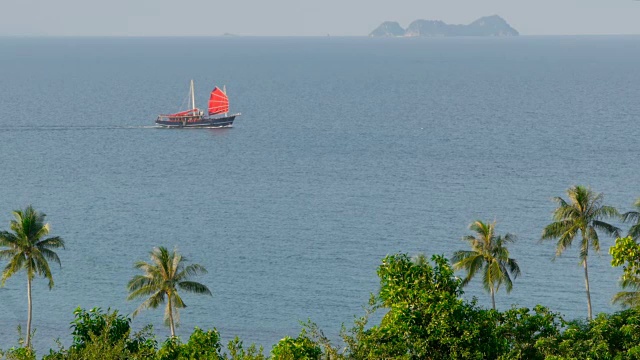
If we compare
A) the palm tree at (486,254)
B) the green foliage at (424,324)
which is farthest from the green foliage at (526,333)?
the palm tree at (486,254)

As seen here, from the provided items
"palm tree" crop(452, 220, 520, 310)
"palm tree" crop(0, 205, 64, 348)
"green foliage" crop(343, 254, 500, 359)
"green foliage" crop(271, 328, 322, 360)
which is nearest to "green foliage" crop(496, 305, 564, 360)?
"green foliage" crop(343, 254, 500, 359)

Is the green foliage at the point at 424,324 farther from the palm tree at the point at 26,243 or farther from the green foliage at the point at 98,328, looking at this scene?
the palm tree at the point at 26,243

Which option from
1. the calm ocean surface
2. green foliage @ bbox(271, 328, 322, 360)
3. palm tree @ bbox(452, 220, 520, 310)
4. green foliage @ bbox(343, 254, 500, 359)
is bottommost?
green foliage @ bbox(271, 328, 322, 360)

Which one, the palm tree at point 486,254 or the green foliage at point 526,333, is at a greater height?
the palm tree at point 486,254

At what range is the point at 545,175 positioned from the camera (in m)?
149

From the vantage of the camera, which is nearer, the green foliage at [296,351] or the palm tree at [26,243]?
the green foliage at [296,351]

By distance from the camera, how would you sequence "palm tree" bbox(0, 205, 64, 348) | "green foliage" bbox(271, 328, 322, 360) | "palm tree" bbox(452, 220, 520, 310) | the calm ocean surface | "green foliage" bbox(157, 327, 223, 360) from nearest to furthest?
"green foliage" bbox(271, 328, 322, 360) < "green foliage" bbox(157, 327, 223, 360) < "palm tree" bbox(0, 205, 64, 348) < "palm tree" bbox(452, 220, 520, 310) < the calm ocean surface

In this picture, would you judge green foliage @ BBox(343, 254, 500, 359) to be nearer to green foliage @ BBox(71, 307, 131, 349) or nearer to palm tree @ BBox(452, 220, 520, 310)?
green foliage @ BBox(71, 307, 131, 349)

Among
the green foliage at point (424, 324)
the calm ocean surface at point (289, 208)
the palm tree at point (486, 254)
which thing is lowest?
the green foliage at point (424, 324)

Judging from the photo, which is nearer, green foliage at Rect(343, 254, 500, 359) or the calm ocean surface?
green foliage at Rect(343, 254, 500, 359)

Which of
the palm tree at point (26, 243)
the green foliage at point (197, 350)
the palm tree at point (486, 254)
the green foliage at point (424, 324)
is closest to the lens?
the green foliage at point (424, 324)

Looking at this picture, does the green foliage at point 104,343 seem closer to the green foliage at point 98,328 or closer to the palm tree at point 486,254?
the green foliage at point 98,328

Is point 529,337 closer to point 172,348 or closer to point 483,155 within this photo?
point 172,348

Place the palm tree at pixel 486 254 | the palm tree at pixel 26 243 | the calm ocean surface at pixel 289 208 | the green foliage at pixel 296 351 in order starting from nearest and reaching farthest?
the green foliage at pixel 296 351 < the palm tree at pixel 26 243 < the palm tree at pixel 486 254 < the calm ocean surface at pixel 289 208
